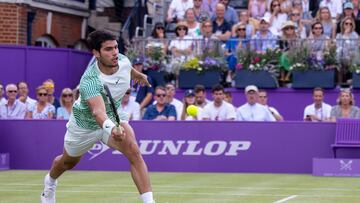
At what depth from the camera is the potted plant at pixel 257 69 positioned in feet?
63.2

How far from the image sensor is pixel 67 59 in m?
22.7

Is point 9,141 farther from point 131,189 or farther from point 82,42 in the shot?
point 82,42

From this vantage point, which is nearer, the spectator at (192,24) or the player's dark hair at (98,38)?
the player's dark hair at (98,38)

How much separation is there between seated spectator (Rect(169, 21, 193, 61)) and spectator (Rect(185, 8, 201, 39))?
30cm

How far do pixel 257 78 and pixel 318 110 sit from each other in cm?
261

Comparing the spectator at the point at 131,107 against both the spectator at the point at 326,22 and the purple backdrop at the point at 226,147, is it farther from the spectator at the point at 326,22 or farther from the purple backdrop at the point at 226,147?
the spectator at the point at 326,22

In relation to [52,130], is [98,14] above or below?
above

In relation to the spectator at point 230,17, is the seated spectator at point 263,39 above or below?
below

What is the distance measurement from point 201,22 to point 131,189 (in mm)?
8598

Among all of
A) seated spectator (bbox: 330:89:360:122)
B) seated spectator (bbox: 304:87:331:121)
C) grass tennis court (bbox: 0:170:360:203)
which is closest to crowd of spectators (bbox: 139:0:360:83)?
seated spectator (bbox: 304:87:331:121)

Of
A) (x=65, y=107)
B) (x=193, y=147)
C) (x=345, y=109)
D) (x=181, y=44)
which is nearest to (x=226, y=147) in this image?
(x=193, y=147)

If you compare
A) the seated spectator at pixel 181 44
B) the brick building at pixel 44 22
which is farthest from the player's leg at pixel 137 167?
the brick building at pixel 44 22

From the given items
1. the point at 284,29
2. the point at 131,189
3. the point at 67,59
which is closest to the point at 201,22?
the point at 284,29

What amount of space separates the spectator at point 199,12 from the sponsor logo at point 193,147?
202 inches
